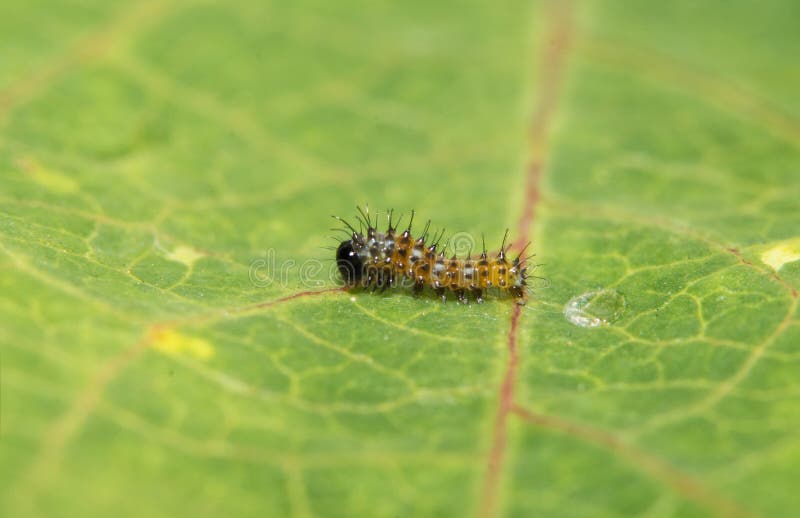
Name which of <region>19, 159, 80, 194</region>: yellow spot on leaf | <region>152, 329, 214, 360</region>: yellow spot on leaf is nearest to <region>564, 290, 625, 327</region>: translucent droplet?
<region>152, 329, 214, 360</region>: yellow spot on leaf

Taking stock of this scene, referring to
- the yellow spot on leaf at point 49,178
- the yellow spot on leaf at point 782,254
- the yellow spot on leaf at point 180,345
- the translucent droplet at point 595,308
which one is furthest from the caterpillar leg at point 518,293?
the yellow spot on leaf at point 49,178

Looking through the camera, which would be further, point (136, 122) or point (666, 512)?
point (136, 122)

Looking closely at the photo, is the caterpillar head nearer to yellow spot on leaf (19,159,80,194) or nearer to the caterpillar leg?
the caterpillar leg

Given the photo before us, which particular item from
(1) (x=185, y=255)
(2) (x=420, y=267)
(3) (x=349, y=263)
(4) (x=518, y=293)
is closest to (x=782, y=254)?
(4) (x=518, y=293)

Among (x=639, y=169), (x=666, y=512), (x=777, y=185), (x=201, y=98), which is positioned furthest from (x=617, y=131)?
(x=666, y=512)

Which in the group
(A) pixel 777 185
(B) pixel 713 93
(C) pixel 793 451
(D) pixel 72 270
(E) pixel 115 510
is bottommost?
(E) pixel 115 510

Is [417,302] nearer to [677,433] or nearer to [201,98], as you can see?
[677,433]

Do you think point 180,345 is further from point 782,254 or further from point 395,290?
point 782,254
